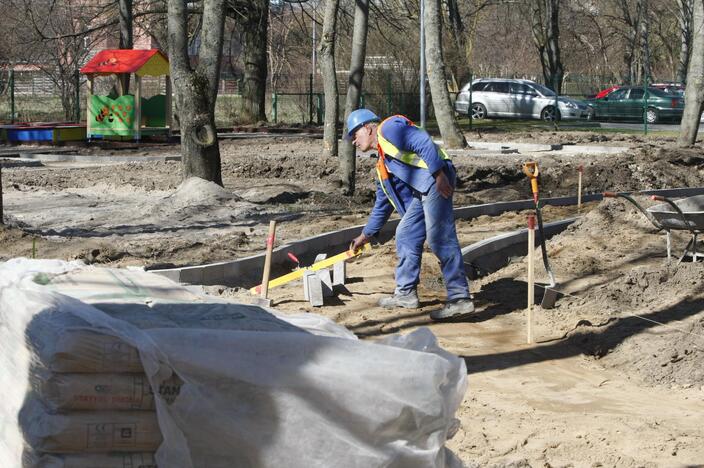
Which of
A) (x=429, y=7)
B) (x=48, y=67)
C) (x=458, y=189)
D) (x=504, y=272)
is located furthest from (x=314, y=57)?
(x=504, y=272)

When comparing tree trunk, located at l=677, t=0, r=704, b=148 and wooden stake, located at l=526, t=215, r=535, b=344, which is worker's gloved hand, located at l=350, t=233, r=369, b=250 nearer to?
wooden stake, located at l=526, t=215, r=535, b=344

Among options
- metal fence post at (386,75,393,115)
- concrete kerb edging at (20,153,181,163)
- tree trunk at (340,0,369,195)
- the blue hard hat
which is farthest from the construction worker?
metal fence post at (386,75,393,115)

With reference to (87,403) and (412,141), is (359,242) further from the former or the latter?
(87,403)

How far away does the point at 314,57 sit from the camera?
44594 millimetres

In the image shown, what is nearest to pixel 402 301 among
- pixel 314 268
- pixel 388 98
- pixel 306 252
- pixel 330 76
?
pixel 314 268

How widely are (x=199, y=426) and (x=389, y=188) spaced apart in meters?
4.83

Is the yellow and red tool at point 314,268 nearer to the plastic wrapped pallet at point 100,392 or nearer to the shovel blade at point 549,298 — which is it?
the shovel blade at point 549,298

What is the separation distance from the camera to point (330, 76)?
708 inches

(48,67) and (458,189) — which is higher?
(48,67)

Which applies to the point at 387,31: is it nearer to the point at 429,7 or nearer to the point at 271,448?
the point at 429,7

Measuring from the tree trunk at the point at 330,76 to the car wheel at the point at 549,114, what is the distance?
60.4 ft

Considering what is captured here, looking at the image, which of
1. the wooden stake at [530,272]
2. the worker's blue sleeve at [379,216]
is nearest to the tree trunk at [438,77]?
the worker's blue sleeve at [379,216]

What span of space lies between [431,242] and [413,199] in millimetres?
373

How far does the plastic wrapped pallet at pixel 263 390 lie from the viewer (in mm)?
3496
